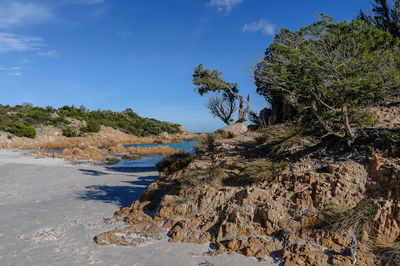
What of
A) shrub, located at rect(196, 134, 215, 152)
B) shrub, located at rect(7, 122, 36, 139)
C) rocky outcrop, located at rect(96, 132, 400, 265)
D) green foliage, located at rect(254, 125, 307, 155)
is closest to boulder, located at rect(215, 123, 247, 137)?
shrub, located at rect(196, 134, 215, 152)

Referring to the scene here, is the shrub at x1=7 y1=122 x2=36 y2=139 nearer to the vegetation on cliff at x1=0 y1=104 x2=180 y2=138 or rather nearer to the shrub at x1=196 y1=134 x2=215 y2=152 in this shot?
the vegetation on cliff at x1=0 y1=104 x2=180 y2=138

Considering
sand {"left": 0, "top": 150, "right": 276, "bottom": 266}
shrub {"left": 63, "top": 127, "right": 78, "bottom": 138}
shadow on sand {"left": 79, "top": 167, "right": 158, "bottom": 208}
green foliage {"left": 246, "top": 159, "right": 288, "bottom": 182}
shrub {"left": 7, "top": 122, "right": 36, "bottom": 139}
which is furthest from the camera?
shrub {"left": 63, "top": 127, "right": 78, "bottom": 138}

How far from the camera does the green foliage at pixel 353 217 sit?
4.17 metres

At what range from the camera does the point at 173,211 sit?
230 inches

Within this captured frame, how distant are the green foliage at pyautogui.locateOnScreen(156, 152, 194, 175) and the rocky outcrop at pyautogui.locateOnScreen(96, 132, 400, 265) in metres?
2.11

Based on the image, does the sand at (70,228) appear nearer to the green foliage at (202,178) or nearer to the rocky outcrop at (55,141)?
the green foliage at (202,178)

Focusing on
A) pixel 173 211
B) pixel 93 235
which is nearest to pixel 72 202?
pixel 93 235

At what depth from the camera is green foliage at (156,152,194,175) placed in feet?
28.2

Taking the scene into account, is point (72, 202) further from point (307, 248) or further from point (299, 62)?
point (299, 62)

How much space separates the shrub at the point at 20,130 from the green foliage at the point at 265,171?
1327 inches

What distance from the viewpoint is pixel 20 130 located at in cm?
3131

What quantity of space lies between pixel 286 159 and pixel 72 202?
6.24 meters

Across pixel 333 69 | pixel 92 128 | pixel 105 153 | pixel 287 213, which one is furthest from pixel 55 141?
pixel 333 69

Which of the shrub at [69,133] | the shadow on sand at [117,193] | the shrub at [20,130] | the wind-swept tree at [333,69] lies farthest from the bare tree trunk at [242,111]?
the shrub at [69,133]
